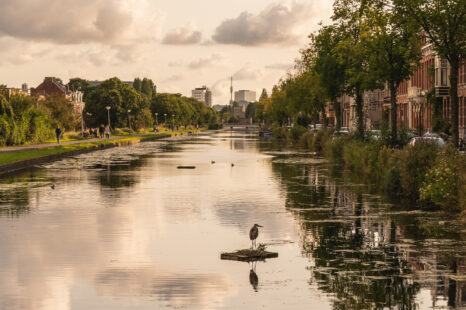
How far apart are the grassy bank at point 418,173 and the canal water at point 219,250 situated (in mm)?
942

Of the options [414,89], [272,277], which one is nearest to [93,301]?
[272,277]

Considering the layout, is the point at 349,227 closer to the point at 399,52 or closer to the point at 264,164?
the point at 399,52

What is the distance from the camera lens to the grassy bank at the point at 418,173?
2048 cm

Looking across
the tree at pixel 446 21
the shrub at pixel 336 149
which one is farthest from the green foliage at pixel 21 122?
the tree at pixel 446 21

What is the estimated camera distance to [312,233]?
55.7ft

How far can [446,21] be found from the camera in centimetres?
2856

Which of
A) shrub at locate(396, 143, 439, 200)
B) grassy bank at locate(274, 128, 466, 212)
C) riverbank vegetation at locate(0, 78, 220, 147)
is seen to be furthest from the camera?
riverbank vegetation at locate(0, 78, 220, 147)

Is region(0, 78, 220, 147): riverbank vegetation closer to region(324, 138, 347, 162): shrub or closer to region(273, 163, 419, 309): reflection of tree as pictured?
region(324, 138, 347, 162): shrub

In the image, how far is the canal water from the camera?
35.4 ft

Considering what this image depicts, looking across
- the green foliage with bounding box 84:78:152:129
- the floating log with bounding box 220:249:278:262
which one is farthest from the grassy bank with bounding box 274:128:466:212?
the green foliage with bounding box 84:78:152:129

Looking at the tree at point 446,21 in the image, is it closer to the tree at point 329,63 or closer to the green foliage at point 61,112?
the tree at point 329,63

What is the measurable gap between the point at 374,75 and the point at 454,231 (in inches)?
854

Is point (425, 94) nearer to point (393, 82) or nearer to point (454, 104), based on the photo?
point (393, 82)

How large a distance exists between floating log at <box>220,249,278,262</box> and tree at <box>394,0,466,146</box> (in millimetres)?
15665
